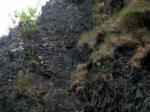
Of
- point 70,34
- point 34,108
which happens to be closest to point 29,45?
point 70,34

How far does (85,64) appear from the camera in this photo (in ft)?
16.3

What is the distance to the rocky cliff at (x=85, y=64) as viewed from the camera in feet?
12.2

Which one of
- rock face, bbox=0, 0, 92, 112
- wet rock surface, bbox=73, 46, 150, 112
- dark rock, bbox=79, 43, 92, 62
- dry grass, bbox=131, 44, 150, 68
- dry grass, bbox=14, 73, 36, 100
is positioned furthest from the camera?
dark rock, bbox=79, 43, 92, 62

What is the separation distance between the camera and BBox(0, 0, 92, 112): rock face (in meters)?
4.91

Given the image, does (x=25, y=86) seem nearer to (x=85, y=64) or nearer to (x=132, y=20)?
(x=85, y=64)

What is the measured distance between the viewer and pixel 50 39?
7.24 m

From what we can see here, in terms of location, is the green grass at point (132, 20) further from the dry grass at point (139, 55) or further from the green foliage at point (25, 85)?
the green foliage at point (25, 85)

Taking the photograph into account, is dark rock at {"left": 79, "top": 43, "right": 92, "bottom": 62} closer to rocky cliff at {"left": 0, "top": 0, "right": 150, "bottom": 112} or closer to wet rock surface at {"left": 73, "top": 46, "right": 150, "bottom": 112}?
rocky cliff at {"left": 0, "top": 0, "right": 150, "bottom": 112}

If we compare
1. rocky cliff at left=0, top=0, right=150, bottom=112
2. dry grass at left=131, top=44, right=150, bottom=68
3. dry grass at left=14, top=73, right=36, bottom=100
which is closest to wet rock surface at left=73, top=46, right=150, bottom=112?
rocky cliff at left=0, top=0, right=150, bottom=112

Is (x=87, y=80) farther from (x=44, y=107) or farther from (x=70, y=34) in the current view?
(x=70, y=34)

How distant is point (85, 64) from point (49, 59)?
1874 millimetres

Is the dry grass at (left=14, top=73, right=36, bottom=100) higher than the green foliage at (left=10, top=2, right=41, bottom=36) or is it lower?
lower

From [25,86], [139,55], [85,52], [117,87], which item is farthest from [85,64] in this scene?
[25,86]

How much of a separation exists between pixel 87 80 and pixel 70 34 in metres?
3.14
